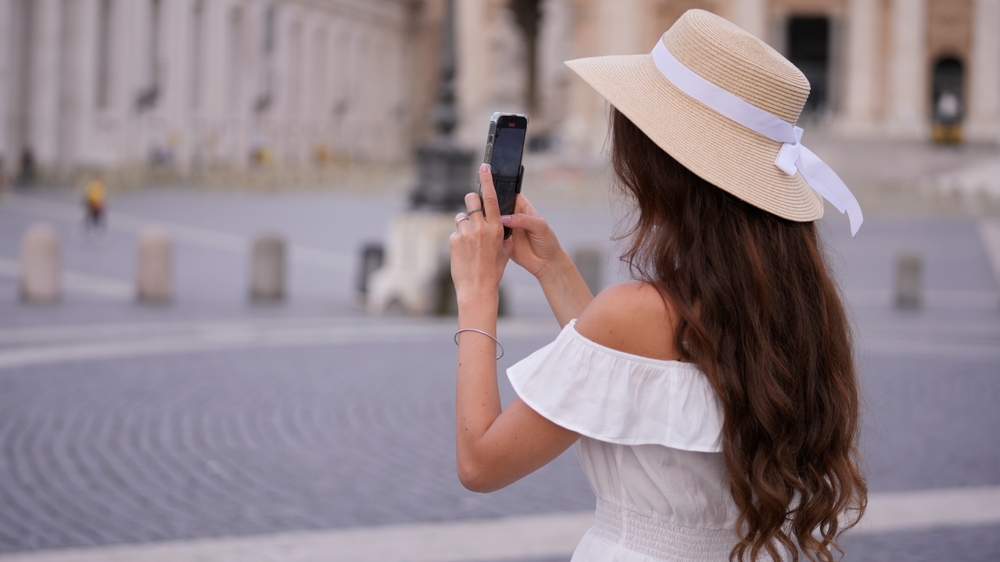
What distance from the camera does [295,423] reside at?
7871mm

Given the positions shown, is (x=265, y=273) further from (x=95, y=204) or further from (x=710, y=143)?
(x=710, y=143)

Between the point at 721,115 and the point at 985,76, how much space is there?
5641cm

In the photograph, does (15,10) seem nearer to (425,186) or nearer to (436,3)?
(425,186)

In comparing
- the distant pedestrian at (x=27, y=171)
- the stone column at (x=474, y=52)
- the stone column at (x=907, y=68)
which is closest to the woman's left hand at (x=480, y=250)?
the distant pedestrian at (x=27, y=171)

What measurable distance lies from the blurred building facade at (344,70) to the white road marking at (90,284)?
79.2 feet

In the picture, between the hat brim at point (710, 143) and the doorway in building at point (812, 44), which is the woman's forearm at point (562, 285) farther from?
the doorway in building at point (812, 44)

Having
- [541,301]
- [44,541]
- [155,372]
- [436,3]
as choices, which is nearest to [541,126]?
[436,3]

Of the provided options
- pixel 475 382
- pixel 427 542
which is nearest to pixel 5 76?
pixel 427 542

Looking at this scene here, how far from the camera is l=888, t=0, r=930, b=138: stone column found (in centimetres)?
5412

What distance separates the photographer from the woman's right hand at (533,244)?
241 cm

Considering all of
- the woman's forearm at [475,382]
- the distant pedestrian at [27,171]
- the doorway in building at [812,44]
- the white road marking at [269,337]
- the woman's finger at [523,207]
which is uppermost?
the doorway in building at [812,44]

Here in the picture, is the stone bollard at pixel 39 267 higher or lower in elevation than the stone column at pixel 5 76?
lower

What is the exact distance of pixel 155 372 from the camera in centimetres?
962

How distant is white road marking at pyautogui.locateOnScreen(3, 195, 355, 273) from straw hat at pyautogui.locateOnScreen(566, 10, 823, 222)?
17.0m
